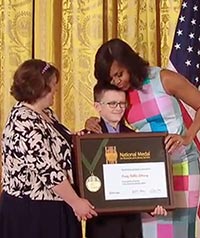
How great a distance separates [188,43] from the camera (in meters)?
3.12

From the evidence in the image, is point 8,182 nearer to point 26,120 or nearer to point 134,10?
Answer: point 26,120

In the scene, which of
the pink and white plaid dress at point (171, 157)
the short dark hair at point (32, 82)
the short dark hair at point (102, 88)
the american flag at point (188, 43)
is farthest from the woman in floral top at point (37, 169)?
the american flag at point (188, 43)

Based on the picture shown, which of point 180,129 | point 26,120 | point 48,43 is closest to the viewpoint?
point 26,120

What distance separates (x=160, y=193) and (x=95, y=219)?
0.91 feet

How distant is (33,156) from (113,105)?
0.37 meters

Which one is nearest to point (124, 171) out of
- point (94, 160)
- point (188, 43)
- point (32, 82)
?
point (94, 160)

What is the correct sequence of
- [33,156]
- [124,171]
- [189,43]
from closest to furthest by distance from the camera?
[33,156] < [124,171] < [189,43]

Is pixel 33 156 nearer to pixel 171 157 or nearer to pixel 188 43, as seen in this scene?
pixel 171 157

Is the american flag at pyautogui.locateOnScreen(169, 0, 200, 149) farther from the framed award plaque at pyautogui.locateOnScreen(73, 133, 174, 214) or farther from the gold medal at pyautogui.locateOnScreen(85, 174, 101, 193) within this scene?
the gold medal at pyautogui.locateOnScreen(85, 174, 101, 193)

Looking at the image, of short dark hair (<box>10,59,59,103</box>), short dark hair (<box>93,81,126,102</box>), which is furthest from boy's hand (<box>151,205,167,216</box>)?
short dark hair (<box>10,59,59,103</box>)

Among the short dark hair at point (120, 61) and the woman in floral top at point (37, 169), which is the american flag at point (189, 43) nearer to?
the short dark hair at point (120, 61)

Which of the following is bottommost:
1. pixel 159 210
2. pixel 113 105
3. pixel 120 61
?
pixel 159 210

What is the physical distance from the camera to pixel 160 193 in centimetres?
240

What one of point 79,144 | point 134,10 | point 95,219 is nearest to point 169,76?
point 79,144
